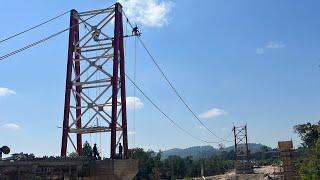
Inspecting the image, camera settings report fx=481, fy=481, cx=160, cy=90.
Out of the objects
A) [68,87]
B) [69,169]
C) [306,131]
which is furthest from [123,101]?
[306,131]

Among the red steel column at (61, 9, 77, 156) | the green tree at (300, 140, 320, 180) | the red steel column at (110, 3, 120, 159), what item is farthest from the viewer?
the green tree at (300, 140, 320, 180)

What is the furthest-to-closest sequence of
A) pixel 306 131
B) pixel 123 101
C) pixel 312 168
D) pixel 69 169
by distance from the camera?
1. pixel 306 131
2. pixel 312 168
3. pixel 123 101
4. pixel 69 169

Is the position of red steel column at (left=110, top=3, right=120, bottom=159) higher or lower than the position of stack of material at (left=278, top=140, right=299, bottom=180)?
higher

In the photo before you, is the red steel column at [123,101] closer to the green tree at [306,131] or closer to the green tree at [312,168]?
the green tree at [312,168]

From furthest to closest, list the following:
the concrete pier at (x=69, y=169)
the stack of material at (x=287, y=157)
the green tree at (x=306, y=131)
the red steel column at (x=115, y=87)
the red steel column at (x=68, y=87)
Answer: the green tree at (x=306, y=131), the stack of material at (x=287, y=157), the red steel column at (x=68, y=87), the red steel column at (x=115, y=87), the concrete pier at (x=69, y=169)

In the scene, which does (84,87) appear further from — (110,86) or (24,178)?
(24,178)

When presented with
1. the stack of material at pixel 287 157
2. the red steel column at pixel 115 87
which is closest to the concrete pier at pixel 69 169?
the red steel column at pixel 115 87

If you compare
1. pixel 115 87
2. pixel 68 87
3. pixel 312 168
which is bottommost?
pixel 312 168

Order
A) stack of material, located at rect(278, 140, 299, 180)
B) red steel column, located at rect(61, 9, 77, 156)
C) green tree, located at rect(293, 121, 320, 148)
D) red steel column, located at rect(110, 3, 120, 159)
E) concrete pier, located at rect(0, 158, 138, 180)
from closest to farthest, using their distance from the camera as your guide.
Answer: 1. concrete pier, located at rect(0, 158, 138, 180)
2. red steel column, located at rect(110, 3, 120, 159)
3. red steel column, located at rect(61, 9, 77, 156)
4. stack of material, located at rect(278, 140, 299, 180)
5. green tree, located at rect(293, 121, 320, 148)

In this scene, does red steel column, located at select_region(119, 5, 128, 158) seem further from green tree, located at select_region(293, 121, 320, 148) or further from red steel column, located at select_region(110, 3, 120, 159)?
green tree, located at select_region(293, 121, 320, 148)

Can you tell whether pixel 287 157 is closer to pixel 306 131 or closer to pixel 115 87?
pixel 115 87

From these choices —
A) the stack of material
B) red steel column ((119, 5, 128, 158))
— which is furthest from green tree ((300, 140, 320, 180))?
red steel column ((119, 5, 128, 158))

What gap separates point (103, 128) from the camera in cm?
2922

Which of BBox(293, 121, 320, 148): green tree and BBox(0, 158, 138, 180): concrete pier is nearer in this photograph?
BBox(0, 158, 138, 180): concrete pier
